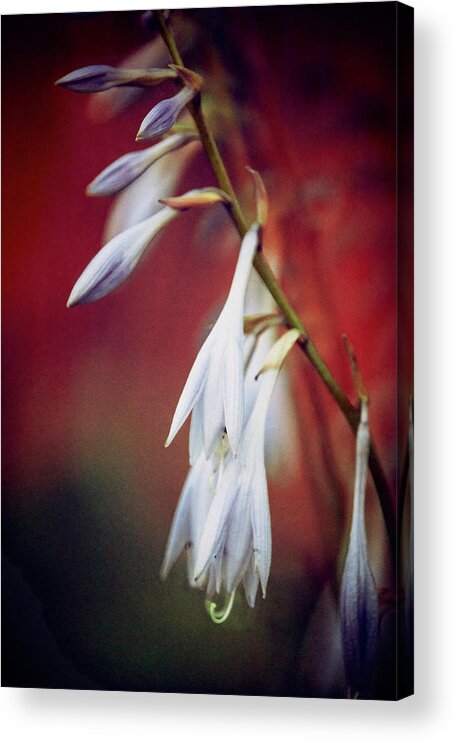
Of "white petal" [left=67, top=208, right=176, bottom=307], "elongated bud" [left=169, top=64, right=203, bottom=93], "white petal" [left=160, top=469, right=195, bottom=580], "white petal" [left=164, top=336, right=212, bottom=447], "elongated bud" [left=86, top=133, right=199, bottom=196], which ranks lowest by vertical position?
"white petal" [left=160, top=469, right=195, bottom=580]


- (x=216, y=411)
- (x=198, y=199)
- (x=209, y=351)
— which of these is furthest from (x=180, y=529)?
(x=198, y=199)

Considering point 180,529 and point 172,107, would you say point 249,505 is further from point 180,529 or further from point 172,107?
point 172,107

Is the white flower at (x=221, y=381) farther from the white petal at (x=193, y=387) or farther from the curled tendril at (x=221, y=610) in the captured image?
the curled tendril at (x=221, y=610)

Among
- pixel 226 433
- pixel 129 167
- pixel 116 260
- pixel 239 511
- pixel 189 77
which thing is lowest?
pixel 239 511

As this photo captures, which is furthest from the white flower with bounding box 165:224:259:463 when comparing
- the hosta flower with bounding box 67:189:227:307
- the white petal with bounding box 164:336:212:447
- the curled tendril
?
the curled tendril

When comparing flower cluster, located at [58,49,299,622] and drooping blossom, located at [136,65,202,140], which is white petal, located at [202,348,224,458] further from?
drooping blossom, located at [136,65,202,140]

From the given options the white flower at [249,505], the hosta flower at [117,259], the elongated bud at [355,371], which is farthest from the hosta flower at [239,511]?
the hosta flower at [117,259]

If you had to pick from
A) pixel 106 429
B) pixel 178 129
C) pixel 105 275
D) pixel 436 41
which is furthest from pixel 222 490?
pixel 436 41
